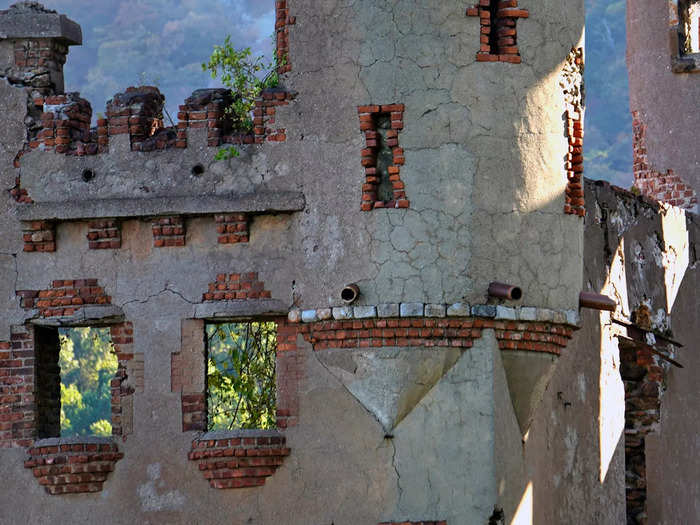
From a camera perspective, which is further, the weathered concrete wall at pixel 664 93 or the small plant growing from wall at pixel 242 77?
the weathered concrete wall at pixel 664 93

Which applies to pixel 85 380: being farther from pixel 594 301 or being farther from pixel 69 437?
pixel 594 301

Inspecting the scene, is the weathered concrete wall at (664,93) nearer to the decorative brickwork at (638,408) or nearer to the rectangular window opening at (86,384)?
the decorative brickwork at (638,408)

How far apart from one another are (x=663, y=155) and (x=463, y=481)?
8347mm

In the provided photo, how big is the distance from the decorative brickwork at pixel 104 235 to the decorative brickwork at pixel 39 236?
350 millimetres

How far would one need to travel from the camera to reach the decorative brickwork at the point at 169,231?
13352 millimetres

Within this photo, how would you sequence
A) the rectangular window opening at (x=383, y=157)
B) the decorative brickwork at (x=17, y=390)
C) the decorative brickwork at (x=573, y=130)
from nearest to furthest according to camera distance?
the rectangular window opening at (x=383, y=157) < the decorative brickwork at (x=573, y=130) < the decorative brickwork at (x=17, y=390)

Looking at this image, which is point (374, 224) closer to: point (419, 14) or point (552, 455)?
point (419, 14)

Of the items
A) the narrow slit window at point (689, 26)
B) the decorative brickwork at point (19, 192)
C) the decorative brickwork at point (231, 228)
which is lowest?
the decorative brickwork at point (231, 228)

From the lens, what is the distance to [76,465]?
13.1m

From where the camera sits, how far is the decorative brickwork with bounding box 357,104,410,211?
12.8m

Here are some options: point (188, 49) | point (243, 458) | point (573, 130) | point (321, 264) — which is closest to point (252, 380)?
point (243, 458)

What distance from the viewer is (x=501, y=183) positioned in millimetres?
12891

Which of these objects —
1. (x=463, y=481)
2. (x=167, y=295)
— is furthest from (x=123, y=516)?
(x=463, y=481)

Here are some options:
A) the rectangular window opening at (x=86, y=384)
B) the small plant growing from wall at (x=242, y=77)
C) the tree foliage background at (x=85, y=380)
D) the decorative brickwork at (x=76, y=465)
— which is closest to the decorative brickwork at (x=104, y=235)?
the small plant growing from wall at (x=242, y=77)
